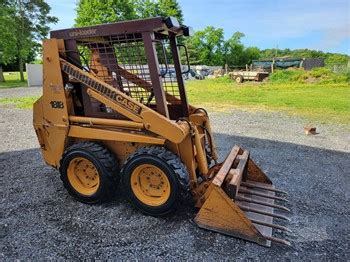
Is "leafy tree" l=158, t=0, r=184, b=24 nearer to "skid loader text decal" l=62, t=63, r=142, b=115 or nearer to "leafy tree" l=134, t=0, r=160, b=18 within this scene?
"leafy tree" l=134, t=0, r=160, b=18

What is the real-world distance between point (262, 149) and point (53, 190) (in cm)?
391

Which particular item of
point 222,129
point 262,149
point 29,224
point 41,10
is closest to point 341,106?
point 222,129

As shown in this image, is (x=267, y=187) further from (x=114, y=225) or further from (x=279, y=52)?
(x=279, y=52)

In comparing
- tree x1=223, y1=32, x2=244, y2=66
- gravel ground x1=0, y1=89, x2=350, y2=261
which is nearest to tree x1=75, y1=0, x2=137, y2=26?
tree x1=223, y1=32, x2=244, y2=66

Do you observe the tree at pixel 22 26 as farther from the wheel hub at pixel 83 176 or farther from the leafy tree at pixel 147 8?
the wheel hub at pixel 83 176

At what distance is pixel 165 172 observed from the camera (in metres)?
3.40

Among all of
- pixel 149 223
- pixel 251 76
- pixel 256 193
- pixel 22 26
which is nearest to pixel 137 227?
pixel 149 223

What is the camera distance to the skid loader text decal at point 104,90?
Result: 3.59 m

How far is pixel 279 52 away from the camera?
242 ft

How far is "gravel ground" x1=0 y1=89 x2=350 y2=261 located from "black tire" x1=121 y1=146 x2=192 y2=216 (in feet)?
0.48

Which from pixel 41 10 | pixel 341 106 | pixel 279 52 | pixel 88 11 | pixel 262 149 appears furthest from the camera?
pixel 279 52

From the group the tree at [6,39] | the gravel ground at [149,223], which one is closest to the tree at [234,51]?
the tree at [6,39]

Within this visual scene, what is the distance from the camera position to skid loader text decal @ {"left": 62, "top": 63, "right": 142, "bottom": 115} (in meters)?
3.59

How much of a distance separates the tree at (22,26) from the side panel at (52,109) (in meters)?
25.0
